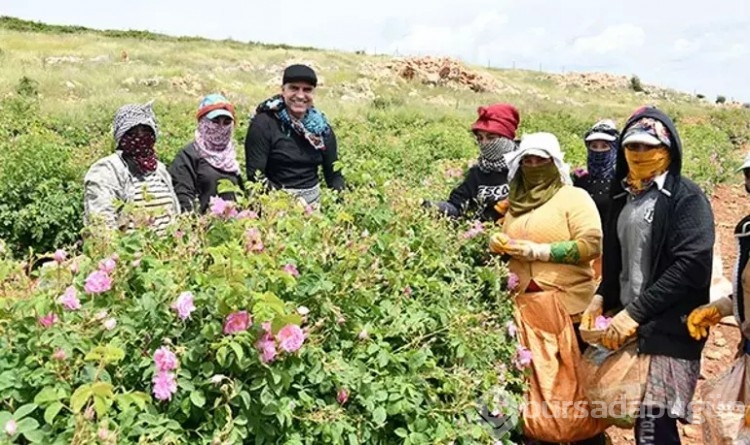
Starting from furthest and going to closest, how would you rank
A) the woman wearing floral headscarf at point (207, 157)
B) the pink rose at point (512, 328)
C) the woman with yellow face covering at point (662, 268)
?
the woman wearing floral headscarf at point (207, 157) → the pink rose at point (512, 328) → the woman with yellow face covering at point (662, 268)

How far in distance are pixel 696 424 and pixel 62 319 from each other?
343cm

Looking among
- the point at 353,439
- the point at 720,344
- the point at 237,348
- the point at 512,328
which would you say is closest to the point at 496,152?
the point at 512,328

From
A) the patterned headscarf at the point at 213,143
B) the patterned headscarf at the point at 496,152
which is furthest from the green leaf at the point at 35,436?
the patterned headscarf at the point at 496,152

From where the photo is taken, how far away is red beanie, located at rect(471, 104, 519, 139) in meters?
3.50

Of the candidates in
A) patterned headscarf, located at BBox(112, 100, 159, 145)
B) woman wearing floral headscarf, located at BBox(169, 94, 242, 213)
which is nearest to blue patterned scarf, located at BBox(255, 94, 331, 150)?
woman wearing floral headscarf, located at BBox(169, 94, 242, 213)

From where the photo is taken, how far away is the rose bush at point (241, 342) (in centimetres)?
163

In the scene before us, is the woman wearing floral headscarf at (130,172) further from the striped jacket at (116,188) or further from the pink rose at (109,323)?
the pink rose at (109,323)

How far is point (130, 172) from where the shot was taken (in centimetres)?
321

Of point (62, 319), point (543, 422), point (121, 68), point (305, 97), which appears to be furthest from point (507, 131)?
point (121, 68)

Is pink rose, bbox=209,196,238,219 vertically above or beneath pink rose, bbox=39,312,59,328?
above

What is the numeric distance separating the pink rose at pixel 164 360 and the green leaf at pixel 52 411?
0.23 m

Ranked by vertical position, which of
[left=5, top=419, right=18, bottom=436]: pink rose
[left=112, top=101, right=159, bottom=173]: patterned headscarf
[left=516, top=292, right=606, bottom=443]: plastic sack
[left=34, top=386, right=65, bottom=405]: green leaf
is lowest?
[left=516, top=292, right=606, bottom=443]: plastic sack

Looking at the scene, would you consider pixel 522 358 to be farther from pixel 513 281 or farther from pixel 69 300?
pixel 69 300

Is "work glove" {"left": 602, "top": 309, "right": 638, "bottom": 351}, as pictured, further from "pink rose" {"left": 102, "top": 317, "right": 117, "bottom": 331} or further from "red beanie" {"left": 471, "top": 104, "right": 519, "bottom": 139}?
"pink rose" {"left": 102, "top": 317, "right": 117, "bottom": 331}
